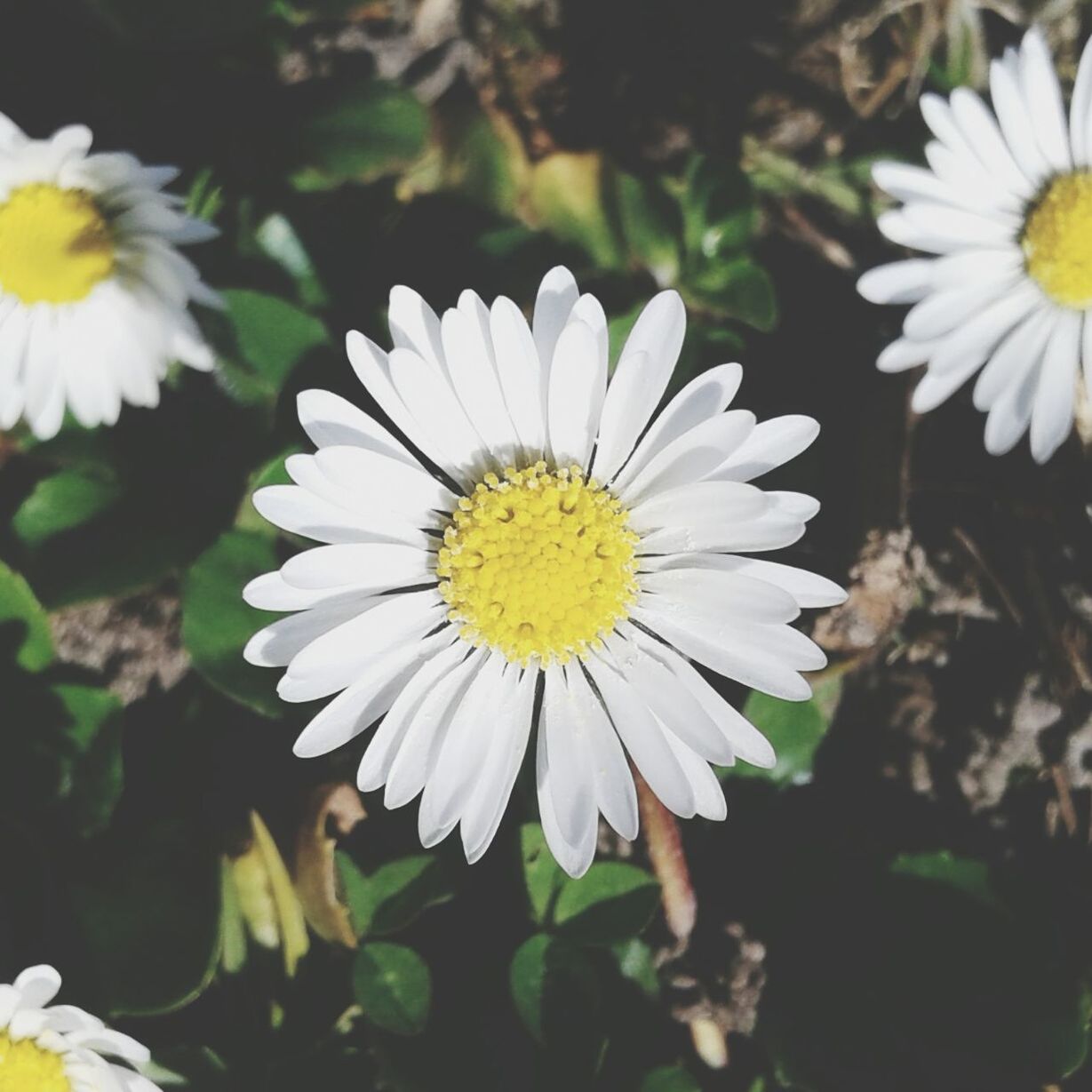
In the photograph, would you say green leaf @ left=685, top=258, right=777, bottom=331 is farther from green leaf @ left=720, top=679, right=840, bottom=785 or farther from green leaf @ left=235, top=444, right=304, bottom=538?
green leaf @ left=235, top=444, right=304, bottom=538

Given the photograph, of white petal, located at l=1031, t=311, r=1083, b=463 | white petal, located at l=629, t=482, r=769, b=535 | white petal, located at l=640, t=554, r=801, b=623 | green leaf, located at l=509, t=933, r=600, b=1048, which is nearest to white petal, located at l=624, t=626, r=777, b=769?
white petal, located at l=640, t=554, r=801, b=623

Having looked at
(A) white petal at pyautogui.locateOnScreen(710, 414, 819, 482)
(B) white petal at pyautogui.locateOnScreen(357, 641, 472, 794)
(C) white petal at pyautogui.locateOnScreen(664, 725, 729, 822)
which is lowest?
(C) white petal at pyautogui.locateOnScreen(664, 725, 729, 822)

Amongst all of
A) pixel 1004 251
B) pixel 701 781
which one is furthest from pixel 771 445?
pixel 1004 251

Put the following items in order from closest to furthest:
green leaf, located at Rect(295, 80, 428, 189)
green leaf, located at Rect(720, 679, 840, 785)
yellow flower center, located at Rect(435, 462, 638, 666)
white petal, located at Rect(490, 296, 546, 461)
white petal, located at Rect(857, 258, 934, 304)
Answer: white petal, located at Rect(490, 296, 546, 461) < yellow flower center, located at Rect(435, 462, 638, 666) < white petal, located at Rect(857, 258, 934, 304) < green leaf, located at Rect(720, 679, 840, 785) < green leaf, located at Rect(295, 80, 428, 189)

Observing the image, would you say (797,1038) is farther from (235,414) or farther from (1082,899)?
(235,414)

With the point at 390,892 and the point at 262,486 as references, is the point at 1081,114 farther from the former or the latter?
the point at 390,892

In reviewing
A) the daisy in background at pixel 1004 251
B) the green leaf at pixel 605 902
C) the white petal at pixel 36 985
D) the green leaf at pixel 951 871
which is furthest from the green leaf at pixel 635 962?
the daisy in background at pixel 1004 251

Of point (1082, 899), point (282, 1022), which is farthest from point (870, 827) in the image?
point (282, 1022)
